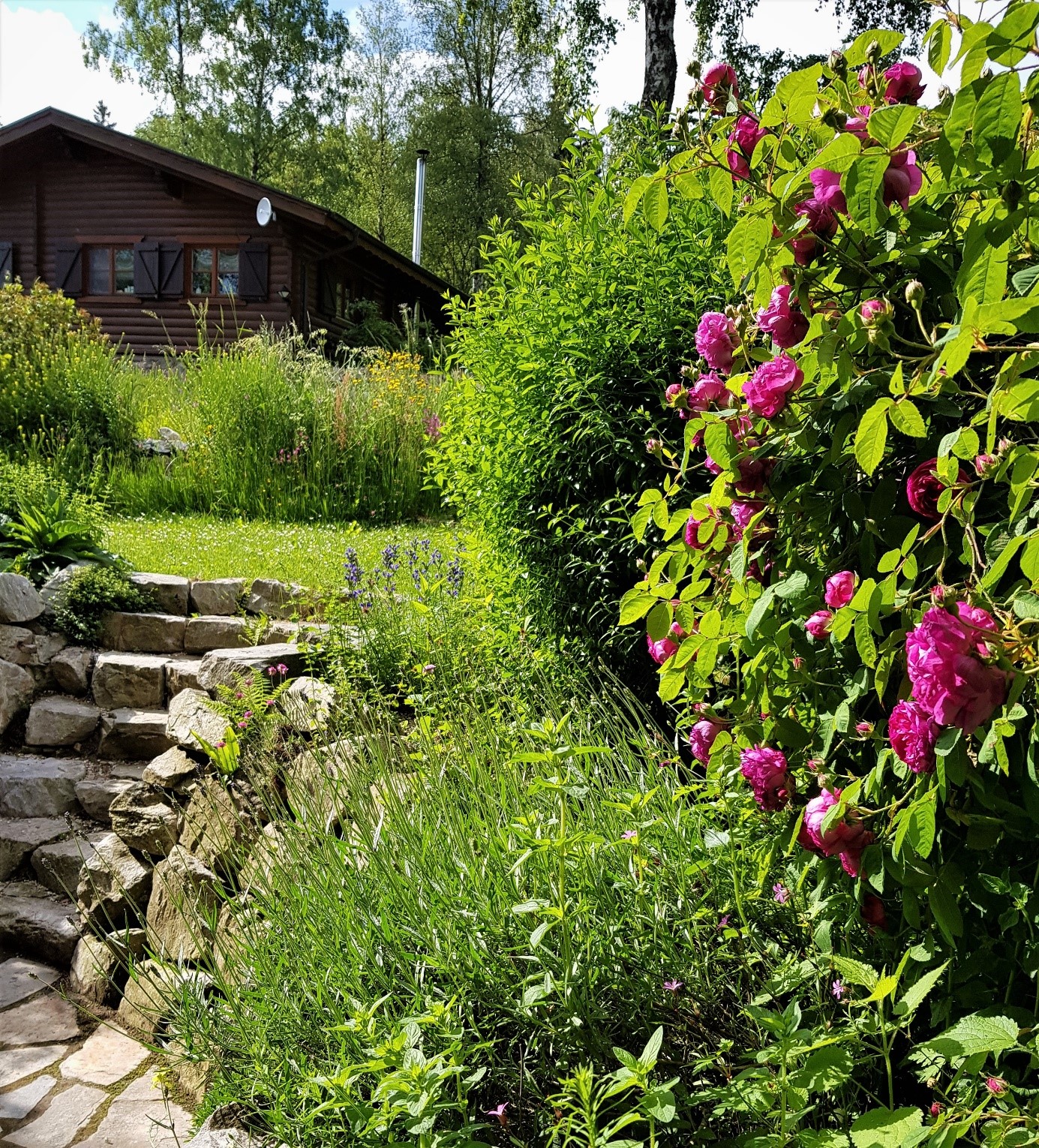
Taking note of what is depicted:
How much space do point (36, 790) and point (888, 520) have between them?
4769 mm

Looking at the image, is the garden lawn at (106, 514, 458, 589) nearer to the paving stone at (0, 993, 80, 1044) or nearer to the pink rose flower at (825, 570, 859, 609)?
the paving stone at (0, 993, 80, 1044)

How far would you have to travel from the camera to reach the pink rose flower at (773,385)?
1.35m

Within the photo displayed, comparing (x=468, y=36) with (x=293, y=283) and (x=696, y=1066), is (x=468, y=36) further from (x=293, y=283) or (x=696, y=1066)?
(x=696, y=1066)

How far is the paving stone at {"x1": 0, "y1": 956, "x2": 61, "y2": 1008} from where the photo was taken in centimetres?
365

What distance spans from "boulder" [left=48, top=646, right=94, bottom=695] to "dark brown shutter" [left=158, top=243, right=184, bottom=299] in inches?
634

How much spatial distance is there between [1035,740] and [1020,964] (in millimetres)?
459

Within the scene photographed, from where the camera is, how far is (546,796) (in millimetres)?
2264

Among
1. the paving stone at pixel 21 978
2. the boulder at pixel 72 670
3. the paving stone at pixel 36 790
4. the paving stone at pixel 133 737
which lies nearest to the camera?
the paving stone at pixel 21 978

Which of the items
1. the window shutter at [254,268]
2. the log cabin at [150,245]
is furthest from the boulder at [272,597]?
the window shutter at [254,268]

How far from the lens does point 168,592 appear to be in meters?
6.06

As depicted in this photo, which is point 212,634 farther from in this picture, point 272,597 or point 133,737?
point 133,737

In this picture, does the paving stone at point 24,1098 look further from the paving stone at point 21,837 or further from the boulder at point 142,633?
the boulder at point 142,633

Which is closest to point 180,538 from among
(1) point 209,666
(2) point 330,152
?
(1) point 209,666

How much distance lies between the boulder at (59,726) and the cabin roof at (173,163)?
45.5ft
